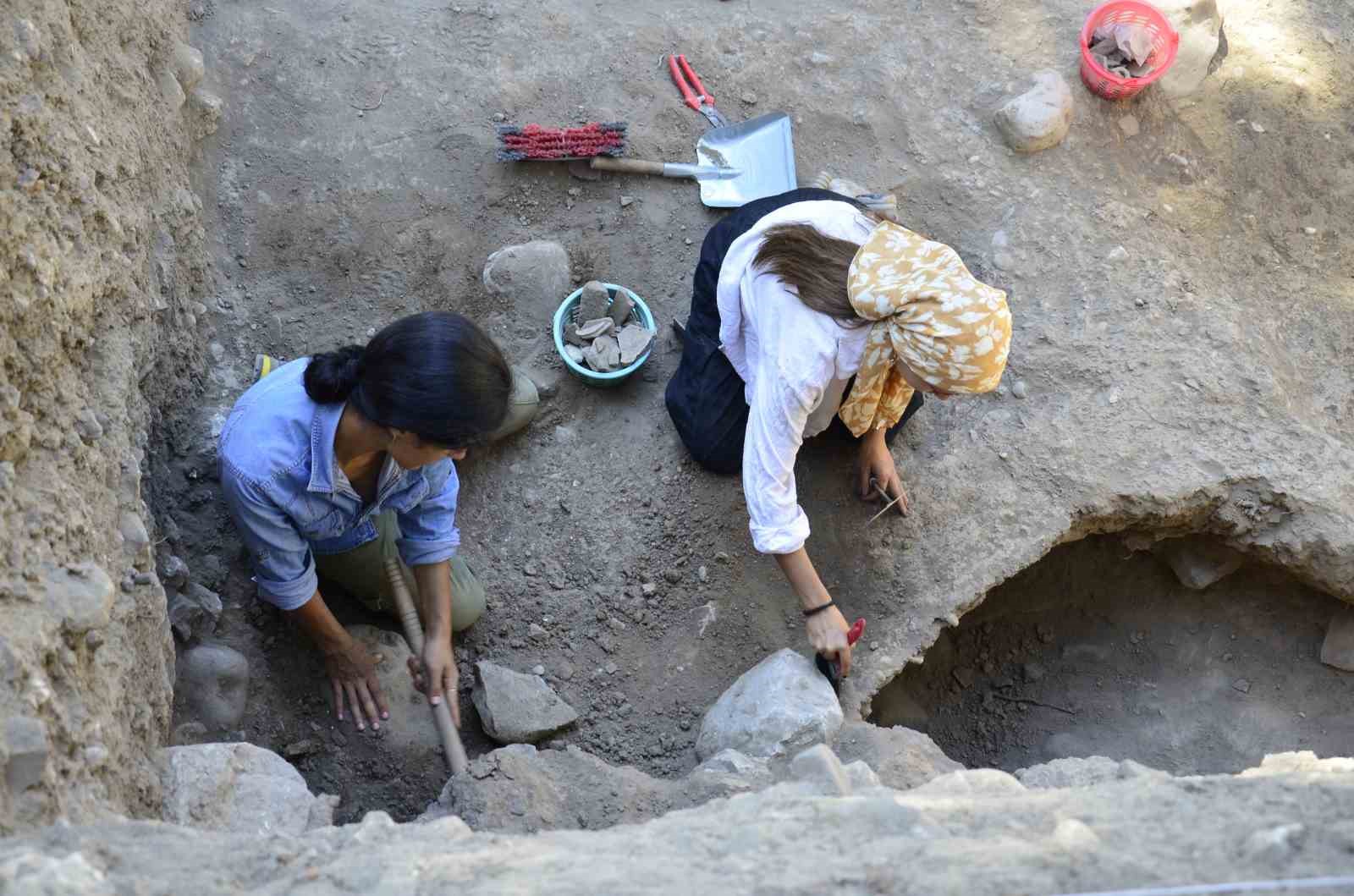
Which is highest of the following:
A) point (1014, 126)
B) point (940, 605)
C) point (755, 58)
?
point (755, 58)

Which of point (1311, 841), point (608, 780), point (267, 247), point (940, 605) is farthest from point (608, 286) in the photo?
point (1311, 841)

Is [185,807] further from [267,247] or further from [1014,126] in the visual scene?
[1014,126]

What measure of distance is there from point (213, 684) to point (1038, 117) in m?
3.22

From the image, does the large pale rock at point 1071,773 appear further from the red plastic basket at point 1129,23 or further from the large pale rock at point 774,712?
the red plastic basket at point 1129,23

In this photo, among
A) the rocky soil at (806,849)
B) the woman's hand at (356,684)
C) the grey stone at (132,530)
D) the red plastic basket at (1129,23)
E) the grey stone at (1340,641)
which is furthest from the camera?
the red plastic basket at (1129,23)

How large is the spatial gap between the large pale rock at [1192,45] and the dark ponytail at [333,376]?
3342 mm

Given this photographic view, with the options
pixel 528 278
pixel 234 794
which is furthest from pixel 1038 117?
pixel 234 794

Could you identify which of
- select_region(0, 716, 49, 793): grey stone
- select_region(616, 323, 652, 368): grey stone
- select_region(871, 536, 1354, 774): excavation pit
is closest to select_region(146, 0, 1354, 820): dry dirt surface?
select_region(616, 323, 652, 368): grey stone

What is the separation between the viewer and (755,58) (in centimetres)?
413

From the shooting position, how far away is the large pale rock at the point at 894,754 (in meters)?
2.42

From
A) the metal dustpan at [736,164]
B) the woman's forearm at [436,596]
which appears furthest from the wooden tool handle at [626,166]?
the woman's forearm at [436,596]

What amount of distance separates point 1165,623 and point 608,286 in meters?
2.07

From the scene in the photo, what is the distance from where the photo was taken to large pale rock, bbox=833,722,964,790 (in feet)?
7.93

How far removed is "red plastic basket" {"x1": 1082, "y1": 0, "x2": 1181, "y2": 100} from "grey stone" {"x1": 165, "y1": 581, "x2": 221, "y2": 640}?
346cm
